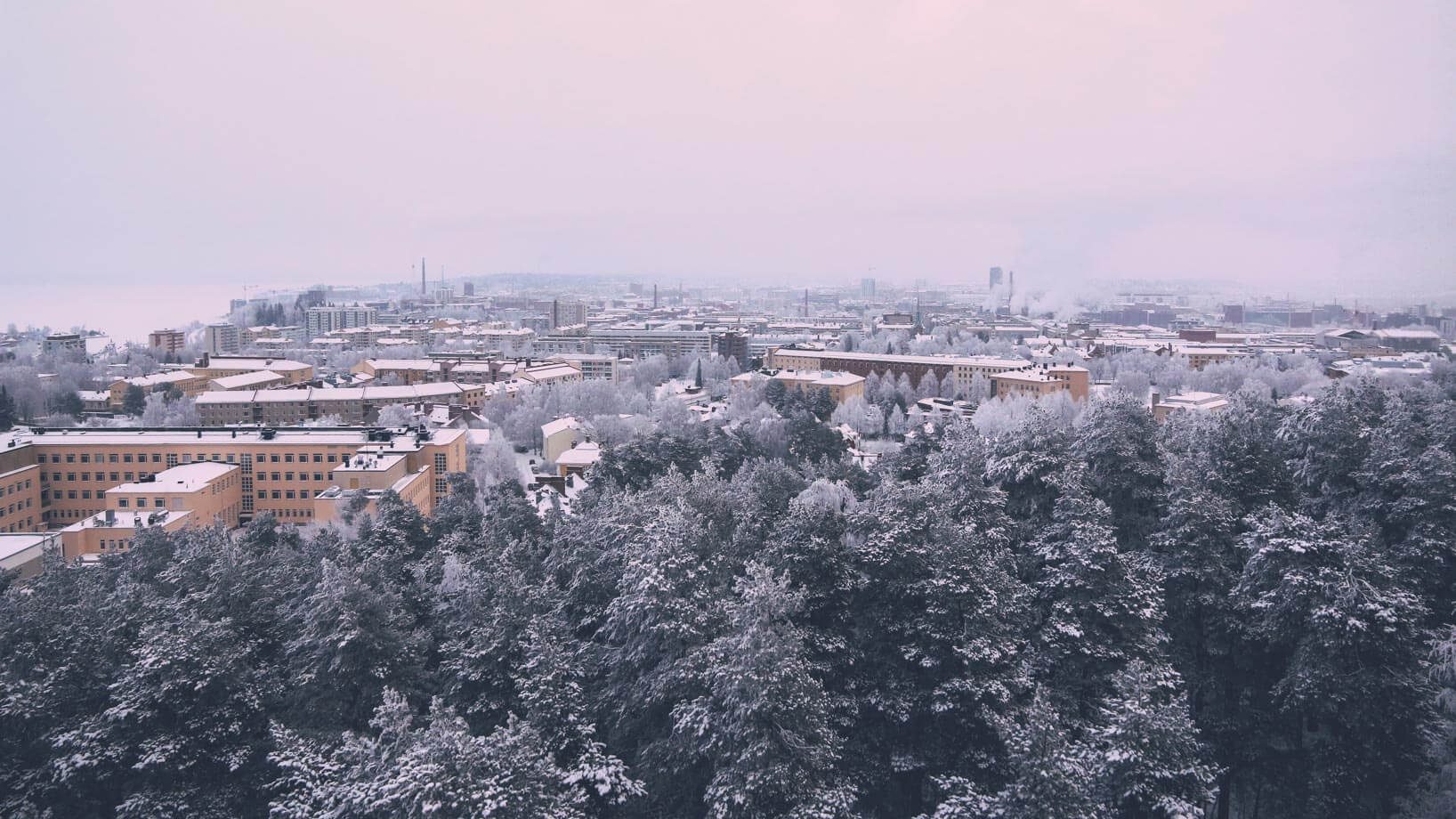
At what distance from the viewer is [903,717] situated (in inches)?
301

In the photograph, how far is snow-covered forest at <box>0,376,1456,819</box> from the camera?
640 cm

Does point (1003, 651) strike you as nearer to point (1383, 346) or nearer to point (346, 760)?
point (346, 760)

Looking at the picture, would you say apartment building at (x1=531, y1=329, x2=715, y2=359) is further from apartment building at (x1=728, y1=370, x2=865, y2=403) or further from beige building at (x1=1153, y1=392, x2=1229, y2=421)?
beige building at (x1=1153, y1=392, x2=1229, y2=421)

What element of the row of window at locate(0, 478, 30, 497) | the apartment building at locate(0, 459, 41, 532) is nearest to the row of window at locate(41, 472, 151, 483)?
the apartment building at locate(0, 459, 41, 532)

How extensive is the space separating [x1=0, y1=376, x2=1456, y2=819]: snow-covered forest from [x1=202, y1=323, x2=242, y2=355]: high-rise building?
6904 centimetres

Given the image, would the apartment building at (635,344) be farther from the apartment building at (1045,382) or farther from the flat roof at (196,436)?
the flat roof at (196,436)

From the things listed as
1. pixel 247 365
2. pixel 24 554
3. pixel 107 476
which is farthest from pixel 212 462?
pixel 247 365

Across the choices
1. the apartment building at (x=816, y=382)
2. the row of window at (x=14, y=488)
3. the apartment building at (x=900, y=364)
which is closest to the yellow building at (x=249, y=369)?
the row of window at (x=14, y=488)

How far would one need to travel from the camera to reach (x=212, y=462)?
22.7m

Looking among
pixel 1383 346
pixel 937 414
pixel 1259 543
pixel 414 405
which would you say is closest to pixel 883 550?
pixel 1259 543

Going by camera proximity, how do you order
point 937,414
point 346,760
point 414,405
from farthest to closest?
point 414,405
point 937,414
point 346,760

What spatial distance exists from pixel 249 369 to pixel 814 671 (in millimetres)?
48452

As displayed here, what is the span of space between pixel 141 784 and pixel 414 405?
3054 cm

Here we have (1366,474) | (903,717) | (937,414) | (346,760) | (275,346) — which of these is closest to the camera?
(346,760)
